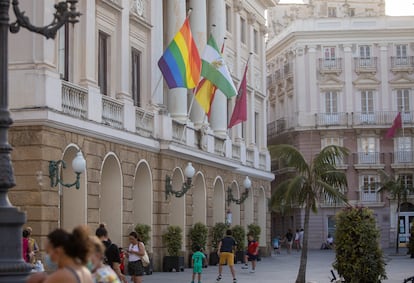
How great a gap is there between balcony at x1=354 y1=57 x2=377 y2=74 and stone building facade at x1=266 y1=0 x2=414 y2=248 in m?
0.07

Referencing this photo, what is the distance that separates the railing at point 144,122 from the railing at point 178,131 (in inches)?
72.9

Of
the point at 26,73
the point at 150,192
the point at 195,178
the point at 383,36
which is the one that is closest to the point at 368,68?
the point at 383,36

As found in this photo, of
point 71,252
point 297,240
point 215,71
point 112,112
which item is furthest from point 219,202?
point 71,252

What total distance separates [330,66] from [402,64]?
529cm

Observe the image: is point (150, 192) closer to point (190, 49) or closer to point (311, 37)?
point (190, 49)

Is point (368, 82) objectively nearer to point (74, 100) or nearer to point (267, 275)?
point (267, 275)

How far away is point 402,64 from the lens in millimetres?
71250

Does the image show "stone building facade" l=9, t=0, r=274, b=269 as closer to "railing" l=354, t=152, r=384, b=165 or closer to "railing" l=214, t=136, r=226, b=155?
"railing" l=214, t=136, r=226, b=155

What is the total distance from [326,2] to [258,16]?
3007cm

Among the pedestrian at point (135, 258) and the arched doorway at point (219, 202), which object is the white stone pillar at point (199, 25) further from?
the pedestrian at point (135, 258)

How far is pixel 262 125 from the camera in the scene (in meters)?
53.9

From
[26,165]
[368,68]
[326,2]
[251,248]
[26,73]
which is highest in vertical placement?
[326,2]

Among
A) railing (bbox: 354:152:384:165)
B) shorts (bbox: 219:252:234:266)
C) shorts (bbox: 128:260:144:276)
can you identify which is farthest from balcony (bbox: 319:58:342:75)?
shorts (bbox: 128:260:144:276)

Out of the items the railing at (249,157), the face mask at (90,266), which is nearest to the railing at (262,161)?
the railing at (249,157)
